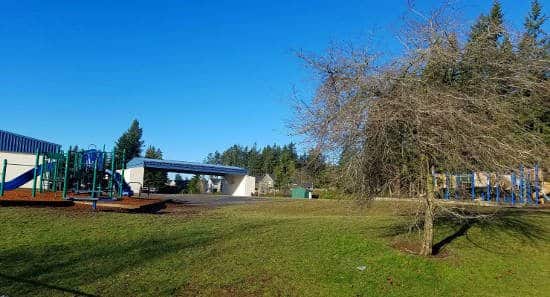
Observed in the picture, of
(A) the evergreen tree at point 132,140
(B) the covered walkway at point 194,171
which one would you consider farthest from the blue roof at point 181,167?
(A) the evergreen tree at point 132,140

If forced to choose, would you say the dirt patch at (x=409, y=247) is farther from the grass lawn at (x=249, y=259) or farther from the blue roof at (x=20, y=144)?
the blue roof at (x=20, y=144)

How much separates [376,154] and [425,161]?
1.02 meters

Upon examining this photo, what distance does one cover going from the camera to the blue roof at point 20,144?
35.1m

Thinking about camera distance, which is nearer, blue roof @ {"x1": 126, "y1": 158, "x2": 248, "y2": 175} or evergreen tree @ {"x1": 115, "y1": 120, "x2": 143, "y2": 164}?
blue roof @ {"x1": 126, "y1": 158, "x2": 248, "y2": 175}

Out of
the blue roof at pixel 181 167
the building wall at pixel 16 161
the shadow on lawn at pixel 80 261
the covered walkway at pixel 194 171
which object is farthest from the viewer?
the blue roof at pixel 181 167

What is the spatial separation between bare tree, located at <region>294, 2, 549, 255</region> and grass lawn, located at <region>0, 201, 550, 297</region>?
147 centimetres

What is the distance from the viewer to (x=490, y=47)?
355 inches

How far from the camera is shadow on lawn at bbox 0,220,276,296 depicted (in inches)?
271

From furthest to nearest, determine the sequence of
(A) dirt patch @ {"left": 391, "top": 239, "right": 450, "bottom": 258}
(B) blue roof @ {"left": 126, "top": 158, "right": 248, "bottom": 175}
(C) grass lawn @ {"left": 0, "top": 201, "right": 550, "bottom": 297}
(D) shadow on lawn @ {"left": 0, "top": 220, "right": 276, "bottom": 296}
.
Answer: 1. (B) blue roof @ {"left": 126, "top": 158, "right": 248, "bottom": 175}
2. (A) dirt patch @ {"left": 391, "top": 239, "right": 450, "bottom": 258}
3. (C) grass lawn @ {"left": 0, "top": 201, "right": 550, "bottom": 297}
4. (D) shadow on lawn @ {"left": 0, "top": 220, "right": 276, "bottom": 296}

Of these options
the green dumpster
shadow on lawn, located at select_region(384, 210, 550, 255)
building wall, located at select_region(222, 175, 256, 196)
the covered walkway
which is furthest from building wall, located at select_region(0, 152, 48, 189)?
shadow on lawn, located at select_region(384, 210, 550, 255)

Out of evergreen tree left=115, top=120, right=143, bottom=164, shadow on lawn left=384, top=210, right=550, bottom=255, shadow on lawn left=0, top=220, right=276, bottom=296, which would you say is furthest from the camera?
evergreen tree left=115, top=120, right=143, bottom=164

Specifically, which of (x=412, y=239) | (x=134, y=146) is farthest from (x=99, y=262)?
(x=134, y=146)

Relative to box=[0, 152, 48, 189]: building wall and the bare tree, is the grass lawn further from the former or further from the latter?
box=[0, 152, 48, 189]: building wall

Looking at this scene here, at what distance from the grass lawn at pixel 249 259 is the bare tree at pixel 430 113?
57.7 inches
